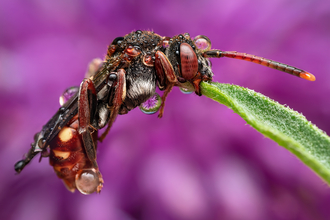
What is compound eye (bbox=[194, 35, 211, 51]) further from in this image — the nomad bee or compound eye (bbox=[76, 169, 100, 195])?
compound eye (bbox=[76, 169, 100, 195])

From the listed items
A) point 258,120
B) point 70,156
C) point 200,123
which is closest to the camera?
point 258,120

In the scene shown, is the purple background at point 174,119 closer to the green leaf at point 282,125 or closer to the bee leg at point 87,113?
the bee leg at point 87,113

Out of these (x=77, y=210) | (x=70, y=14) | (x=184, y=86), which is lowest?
(x=77, y=210)

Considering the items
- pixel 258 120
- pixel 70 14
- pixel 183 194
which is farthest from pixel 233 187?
pixel 70 14

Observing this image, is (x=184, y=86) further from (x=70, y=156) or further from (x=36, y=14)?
(x=36, y=14)

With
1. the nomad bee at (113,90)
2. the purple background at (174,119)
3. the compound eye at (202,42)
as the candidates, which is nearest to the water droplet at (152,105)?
the nomad bee at (113,90)

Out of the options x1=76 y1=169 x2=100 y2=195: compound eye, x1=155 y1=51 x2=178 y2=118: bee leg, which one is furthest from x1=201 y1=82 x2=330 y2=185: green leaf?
x1=76 y1=169 x2=100 y2=195: compound eye

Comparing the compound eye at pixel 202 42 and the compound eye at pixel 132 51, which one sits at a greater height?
the compound eye at pixel 202 42
